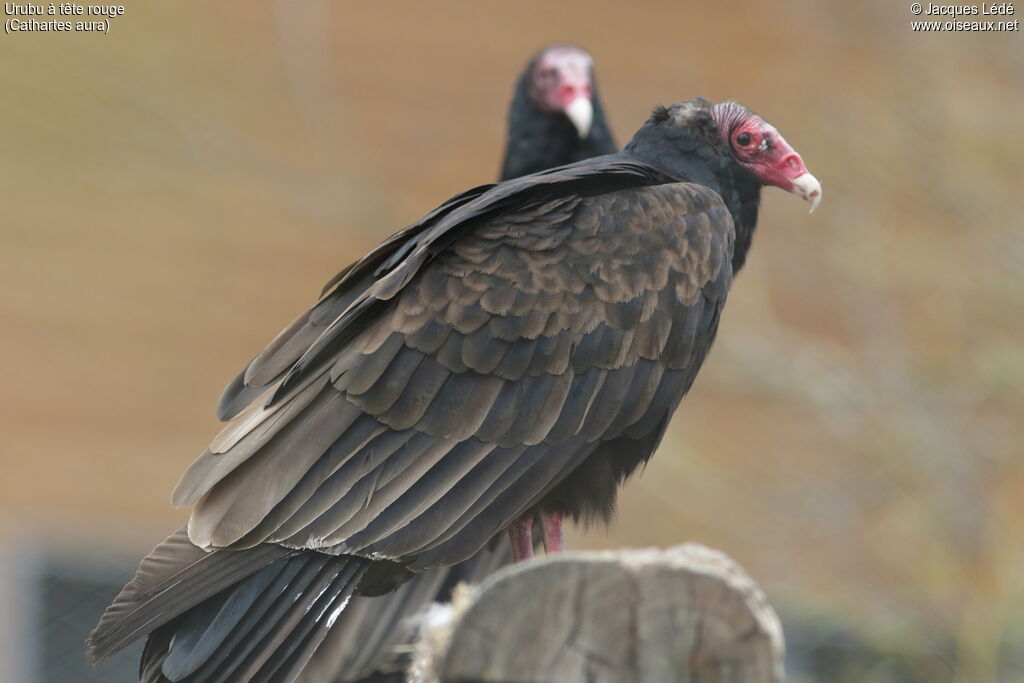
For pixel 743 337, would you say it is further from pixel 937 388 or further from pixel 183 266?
pixel 183 266

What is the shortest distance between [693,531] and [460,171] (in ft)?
6.76

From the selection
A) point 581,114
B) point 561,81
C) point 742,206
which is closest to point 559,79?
point 561,81

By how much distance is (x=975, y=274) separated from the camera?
5629 millimetres

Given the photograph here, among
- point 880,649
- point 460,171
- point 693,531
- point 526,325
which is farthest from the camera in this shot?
point 460,171

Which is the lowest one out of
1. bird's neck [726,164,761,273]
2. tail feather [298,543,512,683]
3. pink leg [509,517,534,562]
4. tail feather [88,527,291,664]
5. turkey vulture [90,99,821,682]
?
tail feather [298,543,512,683]

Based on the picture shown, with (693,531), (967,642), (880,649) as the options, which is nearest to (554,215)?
(967,642)

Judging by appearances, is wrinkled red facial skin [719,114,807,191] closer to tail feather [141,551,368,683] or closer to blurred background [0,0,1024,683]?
tail feather [141,551,368,683]

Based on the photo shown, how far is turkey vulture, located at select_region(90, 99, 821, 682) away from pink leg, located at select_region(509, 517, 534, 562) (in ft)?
0.10

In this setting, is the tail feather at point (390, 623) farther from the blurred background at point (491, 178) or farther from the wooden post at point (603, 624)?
the blurred background at point (491, 178)

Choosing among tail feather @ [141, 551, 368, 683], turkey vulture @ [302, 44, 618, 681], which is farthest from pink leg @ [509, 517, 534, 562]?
tail feather @ [141, 551, 368, 683]

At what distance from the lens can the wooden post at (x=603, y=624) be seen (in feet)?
4.65

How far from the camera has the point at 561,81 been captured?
423cm

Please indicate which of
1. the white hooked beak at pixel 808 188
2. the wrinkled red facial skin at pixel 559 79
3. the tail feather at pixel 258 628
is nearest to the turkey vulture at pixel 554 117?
the wrinkled red facial skin at pixel 559 79

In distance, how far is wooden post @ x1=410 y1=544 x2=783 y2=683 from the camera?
1417 mm
